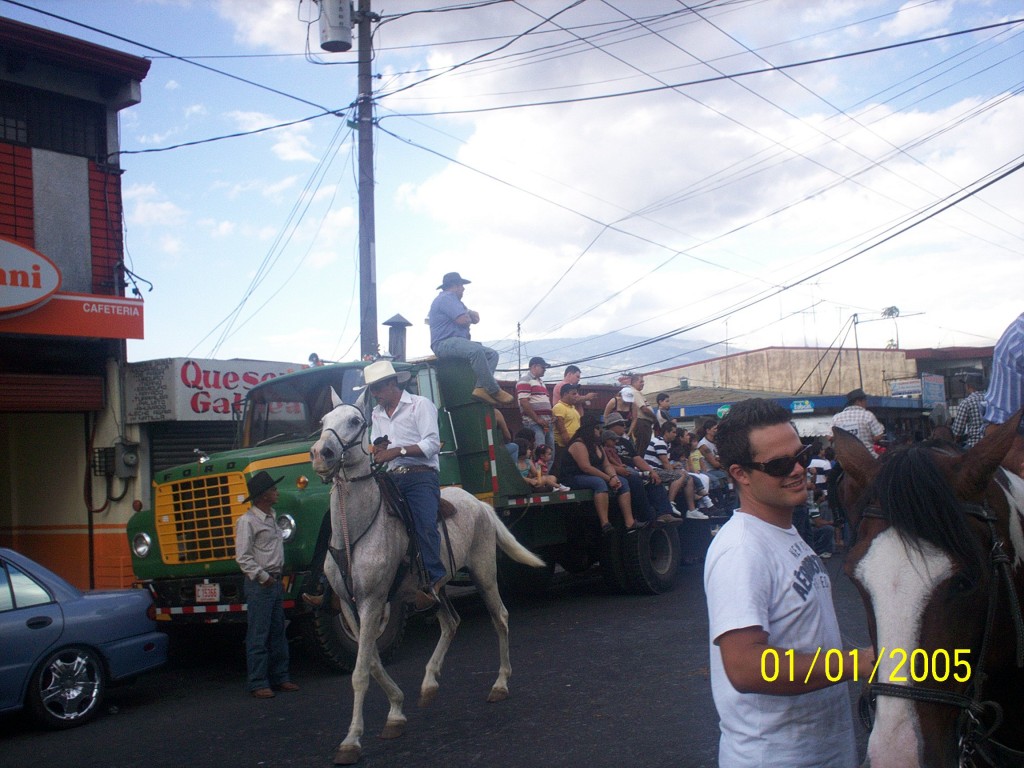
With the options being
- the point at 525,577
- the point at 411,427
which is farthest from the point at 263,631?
the point at 525,577

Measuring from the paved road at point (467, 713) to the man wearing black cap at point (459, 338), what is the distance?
2.58 m

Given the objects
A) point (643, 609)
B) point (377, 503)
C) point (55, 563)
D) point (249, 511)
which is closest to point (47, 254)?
point (55, 563)

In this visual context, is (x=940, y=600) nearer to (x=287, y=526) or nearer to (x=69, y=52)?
(x=287, y=526)

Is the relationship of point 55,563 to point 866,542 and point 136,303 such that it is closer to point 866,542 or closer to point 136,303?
point 136,303

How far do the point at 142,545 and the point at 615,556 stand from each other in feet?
17.9

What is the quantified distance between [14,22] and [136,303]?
12.9 feet

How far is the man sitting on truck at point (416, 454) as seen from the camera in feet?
23.0

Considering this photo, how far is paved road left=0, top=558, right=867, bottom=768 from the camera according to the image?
5.78m

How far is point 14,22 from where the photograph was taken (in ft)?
39.4

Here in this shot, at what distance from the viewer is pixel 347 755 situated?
5641mm

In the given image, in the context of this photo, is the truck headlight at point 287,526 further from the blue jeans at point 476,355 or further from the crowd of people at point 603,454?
the crowd of people at point 603,454

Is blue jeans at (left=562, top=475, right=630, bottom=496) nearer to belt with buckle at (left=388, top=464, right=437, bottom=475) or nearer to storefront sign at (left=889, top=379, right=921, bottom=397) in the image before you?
belt with buckle at (left=388, top=464, right=437, bottom=475)

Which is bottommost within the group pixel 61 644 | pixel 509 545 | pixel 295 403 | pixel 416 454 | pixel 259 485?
pixel 61 644

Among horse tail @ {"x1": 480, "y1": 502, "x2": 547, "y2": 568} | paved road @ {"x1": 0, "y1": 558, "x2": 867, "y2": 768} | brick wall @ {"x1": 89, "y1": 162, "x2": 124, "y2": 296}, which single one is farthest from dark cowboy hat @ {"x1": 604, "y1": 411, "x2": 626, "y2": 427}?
brick wall @ {"x1": 89, "y1": 162, "x2": 124, "y2": 296}
